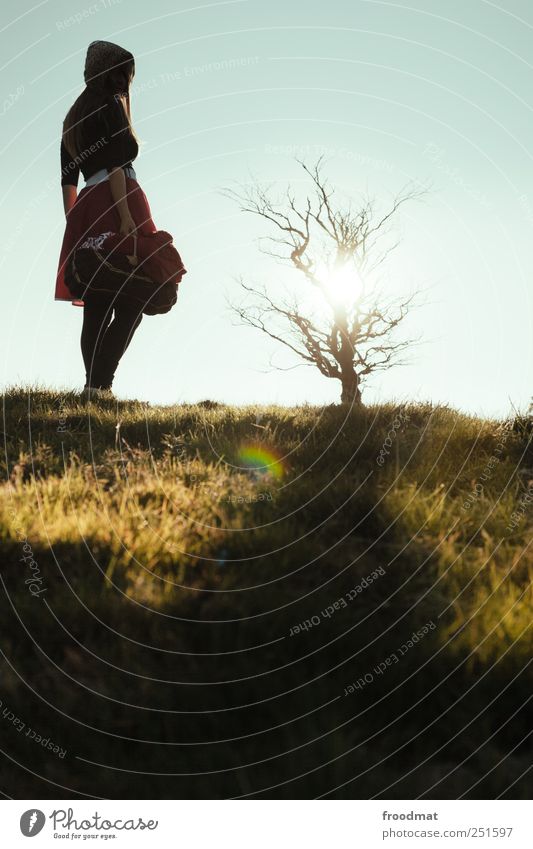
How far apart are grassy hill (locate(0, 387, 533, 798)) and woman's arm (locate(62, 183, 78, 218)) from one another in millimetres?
4652

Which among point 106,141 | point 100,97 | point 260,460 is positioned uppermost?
point 100,97

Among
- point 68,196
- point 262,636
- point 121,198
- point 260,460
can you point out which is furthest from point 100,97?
point 262,636

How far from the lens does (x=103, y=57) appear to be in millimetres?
7645

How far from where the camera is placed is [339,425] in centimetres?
591

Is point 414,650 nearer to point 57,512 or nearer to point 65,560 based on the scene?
point 65,560

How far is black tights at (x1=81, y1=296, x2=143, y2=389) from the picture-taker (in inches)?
305

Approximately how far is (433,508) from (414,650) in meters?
1.30

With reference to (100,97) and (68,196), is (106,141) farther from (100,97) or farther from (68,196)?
(68,196)

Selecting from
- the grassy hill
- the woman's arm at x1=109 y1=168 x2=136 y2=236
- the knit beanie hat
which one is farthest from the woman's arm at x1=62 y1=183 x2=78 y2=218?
the grassy hill

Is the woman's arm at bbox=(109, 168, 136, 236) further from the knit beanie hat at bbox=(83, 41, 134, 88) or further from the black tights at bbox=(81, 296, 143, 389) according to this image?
the knit beanie hat at bbox=(83, 41, 134, 88)

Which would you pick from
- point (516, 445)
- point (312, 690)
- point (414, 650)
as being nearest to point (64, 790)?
point (312, 690)
